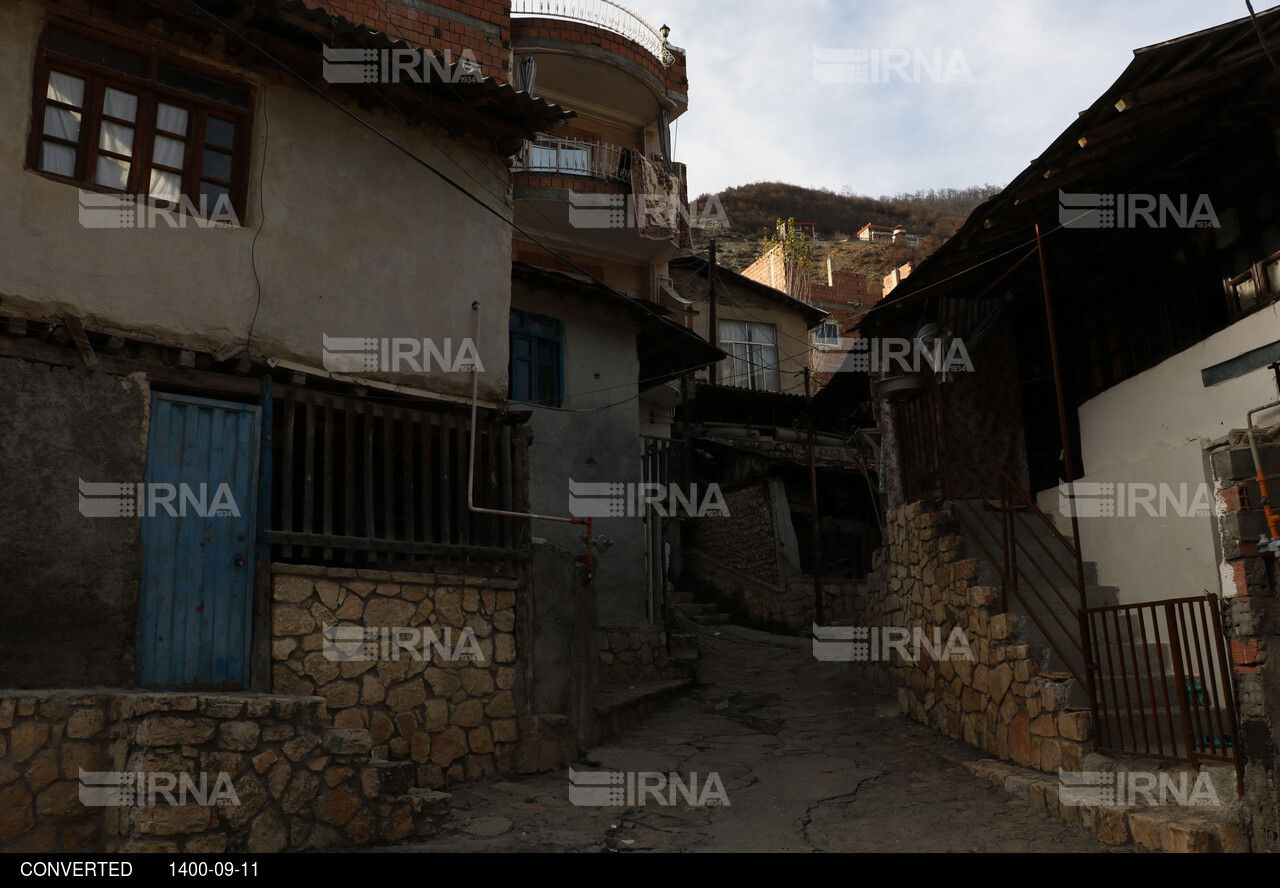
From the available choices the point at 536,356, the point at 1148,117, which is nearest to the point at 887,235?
the point at 536,356

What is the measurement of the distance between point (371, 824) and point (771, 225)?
5497 centimetres

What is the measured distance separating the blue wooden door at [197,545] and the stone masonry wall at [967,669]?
Answer: 6.74 metres

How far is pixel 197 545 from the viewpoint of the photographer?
301 inches

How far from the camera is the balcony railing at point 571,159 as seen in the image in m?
17.6

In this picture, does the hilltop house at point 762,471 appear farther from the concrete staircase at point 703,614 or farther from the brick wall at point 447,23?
the brick wall at point 447,23

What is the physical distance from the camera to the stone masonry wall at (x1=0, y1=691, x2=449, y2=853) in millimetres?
5512

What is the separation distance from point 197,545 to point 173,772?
8.25 ft

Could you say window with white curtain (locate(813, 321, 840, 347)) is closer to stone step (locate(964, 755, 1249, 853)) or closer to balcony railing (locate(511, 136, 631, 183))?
balcony railing (locate(511, 136, 631, 183))

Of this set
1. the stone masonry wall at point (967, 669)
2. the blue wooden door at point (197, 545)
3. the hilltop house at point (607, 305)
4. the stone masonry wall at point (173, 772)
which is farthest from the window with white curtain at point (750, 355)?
the stone masonry wall at point (173, 772)

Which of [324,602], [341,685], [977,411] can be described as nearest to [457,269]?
[324,602]

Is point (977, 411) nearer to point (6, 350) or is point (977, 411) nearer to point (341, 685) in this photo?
point (341, 685)

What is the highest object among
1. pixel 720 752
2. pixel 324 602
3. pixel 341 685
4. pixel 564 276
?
pixel 564 276

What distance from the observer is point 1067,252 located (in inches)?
421

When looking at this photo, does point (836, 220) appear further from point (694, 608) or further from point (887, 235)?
point (694, 608)
